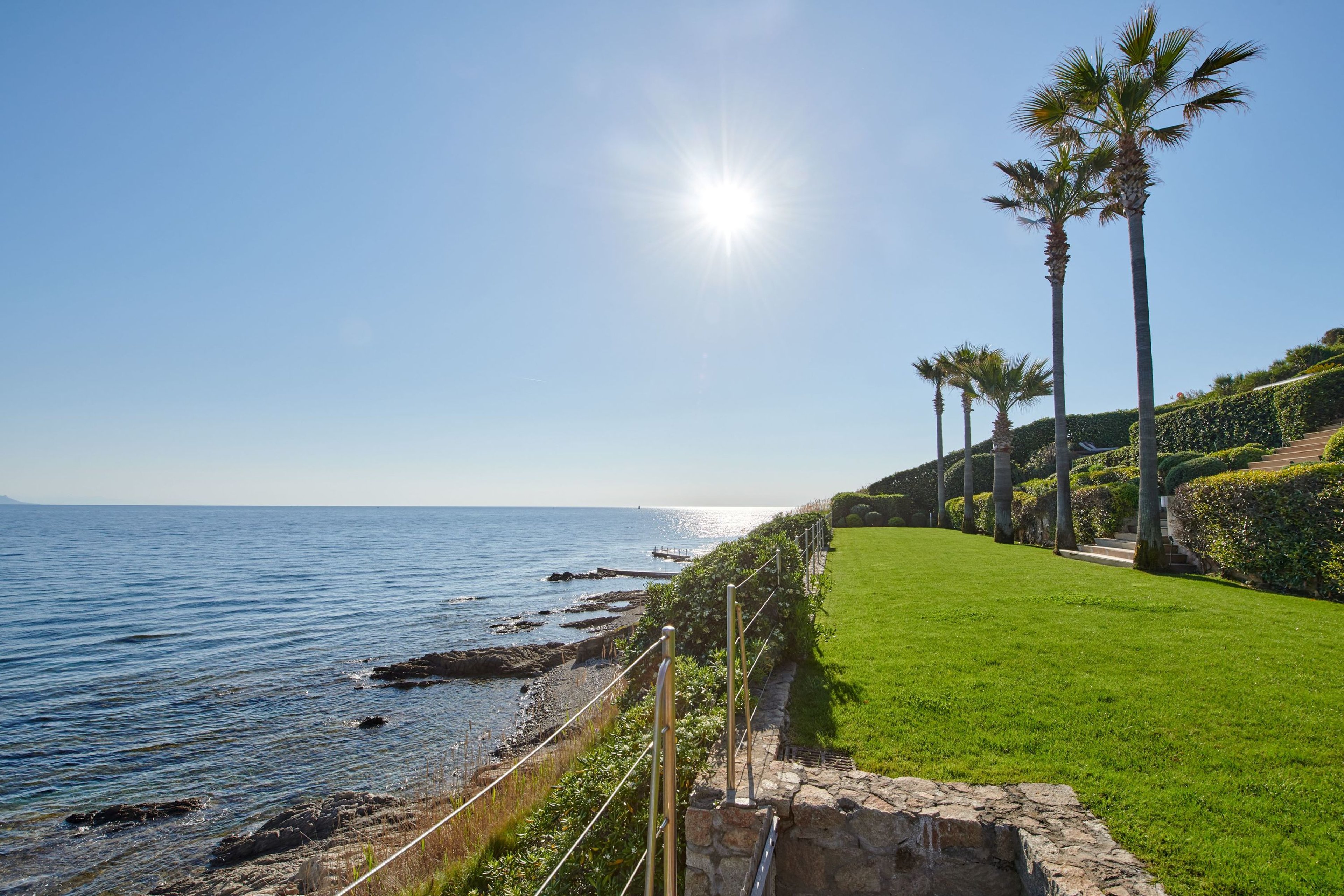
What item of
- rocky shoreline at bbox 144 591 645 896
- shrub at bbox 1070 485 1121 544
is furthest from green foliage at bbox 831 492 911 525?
rocky shoreline at bbox 144 591 645 896

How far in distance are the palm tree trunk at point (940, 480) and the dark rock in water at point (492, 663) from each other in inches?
807

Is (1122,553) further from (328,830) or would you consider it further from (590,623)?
(328,830)

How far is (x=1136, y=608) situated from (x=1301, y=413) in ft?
35.5

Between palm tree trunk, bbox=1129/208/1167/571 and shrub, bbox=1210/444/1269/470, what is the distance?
2.62 meters

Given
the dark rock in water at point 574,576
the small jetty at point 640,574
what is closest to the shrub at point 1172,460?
the small jetty at point 640,574

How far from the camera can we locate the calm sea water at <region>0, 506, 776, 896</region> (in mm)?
7988

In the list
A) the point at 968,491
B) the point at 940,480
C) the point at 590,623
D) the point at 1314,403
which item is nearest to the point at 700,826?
the point at 590,623

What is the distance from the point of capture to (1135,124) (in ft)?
39.9

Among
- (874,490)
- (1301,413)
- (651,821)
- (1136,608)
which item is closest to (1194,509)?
(1136,608)

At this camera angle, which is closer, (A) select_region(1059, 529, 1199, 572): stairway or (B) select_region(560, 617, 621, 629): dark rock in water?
(A) select_region(1059, 529, 1199, 572): stairway

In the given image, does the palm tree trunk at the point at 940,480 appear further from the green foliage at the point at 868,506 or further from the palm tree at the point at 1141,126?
the palm tree at the point at 1141,126

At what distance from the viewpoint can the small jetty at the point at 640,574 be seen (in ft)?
109

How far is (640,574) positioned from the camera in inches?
1359

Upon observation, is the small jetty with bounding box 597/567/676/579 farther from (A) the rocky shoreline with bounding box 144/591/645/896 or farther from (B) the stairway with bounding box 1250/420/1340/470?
(B) the stairway with bounding box 1250/420/1340/470
